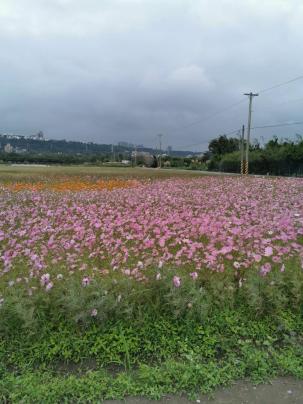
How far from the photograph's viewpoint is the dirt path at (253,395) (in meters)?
2.67

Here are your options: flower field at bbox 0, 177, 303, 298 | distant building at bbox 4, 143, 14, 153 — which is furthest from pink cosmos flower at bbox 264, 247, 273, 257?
distant building at bbox 4, 143, 14, 153

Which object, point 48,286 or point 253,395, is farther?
point 48,286

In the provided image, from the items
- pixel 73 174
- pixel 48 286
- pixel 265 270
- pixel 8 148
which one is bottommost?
pixel 48 286

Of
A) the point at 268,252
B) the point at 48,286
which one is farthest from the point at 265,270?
the point at 48,286

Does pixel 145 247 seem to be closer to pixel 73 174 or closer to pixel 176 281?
pixel 176 281

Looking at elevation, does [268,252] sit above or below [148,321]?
above

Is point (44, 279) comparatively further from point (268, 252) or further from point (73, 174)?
point (73, 174)

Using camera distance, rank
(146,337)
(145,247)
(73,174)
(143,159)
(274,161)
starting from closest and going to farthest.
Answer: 1. (146,337)
2. (145,247)
3. (73,174)
4. (274,161)
5. (143,159)

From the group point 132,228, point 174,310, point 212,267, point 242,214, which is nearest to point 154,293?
point 174,310

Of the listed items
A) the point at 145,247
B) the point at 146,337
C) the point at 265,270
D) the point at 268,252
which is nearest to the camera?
the point at 146,337

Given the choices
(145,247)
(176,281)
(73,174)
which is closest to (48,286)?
(176,281)

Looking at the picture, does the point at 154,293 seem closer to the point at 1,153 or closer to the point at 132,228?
the point at 132,228

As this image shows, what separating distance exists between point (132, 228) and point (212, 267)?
6.58ft

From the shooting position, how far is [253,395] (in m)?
2.74
